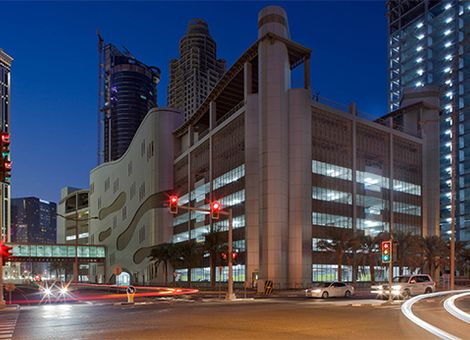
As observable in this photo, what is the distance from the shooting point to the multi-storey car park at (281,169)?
233 feet

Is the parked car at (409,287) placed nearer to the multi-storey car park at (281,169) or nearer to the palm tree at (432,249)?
the multi-storey car park at (281,169)

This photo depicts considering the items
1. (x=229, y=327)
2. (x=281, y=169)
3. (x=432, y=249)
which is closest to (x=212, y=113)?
(x=281, y=169)

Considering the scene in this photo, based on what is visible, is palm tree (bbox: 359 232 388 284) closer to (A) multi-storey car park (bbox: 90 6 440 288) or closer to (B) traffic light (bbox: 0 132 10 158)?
(A) multi-storey car park (bbox: 90 6 440 288)

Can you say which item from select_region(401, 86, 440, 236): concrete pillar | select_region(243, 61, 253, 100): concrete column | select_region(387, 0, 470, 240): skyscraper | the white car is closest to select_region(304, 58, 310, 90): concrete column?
select_region(243, 61, 253, 100): concrete column

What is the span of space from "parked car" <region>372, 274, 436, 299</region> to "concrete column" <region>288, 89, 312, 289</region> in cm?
2783

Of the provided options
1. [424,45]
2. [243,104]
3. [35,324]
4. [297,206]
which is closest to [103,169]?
[243,104]

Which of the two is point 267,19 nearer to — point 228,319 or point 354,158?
point 354,158

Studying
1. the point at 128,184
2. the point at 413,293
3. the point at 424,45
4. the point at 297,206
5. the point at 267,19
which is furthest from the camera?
the point at 424,45

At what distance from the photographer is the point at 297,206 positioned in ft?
233

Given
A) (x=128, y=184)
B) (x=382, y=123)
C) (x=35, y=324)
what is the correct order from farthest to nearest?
(x=128, y=184), (x=382, y=123), (x=35, y=324)

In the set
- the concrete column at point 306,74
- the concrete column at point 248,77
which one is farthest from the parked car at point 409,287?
the concrete column at point 248,77

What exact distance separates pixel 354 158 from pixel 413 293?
42009 millimetres

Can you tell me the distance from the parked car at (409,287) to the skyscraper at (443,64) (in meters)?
105

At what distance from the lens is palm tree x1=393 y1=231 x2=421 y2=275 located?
72.2 meters
